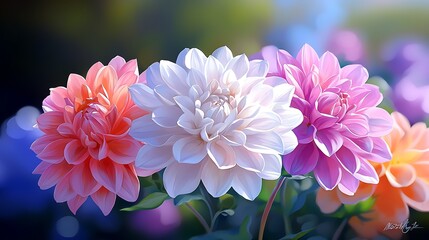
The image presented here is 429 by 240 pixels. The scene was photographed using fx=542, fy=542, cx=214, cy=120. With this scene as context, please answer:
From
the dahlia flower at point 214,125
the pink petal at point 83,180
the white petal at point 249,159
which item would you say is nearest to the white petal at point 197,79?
the dahlia flower at point 214,125

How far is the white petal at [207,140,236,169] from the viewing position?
74cm

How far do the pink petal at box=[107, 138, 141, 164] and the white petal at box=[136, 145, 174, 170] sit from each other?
0.03 meters

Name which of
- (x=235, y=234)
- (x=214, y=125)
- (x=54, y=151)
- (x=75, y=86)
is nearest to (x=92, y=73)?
(x=75, y=86)

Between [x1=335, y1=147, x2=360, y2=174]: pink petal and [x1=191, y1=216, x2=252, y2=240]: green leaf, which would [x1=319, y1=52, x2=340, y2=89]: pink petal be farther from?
[x1=191, y1=216, x2=252, y2=240]: green leaf

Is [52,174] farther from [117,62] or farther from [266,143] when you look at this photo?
[266,143]

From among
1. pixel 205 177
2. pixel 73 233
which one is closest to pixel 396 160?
pixel 205 177

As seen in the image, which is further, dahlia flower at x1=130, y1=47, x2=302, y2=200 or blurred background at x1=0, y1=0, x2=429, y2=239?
blurred background at x1=0, y1=0, x2=429, y2=239

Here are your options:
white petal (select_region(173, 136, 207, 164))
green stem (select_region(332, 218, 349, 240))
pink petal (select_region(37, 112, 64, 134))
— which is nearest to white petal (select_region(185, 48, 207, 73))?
white petal (select_region(173, 136, 207, 164))

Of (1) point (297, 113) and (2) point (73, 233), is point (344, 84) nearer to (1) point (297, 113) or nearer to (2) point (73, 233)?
(1) point (297, 113)

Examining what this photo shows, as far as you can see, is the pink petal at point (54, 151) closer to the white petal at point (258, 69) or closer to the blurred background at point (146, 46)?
the blurred background at point (146, 46)

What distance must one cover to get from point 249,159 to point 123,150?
0.63 feet

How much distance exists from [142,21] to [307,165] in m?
0.35

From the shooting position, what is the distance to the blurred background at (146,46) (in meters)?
0.85

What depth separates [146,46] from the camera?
Result: 2.86 ft
